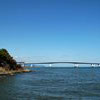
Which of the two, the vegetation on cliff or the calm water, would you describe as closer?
the calm water

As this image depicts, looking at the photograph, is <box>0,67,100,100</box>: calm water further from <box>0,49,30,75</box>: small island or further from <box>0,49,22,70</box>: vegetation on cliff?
<box>0,49,22,70</box>: vegetation on cliff

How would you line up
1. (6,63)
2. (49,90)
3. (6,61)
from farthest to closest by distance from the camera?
(6,61) → (6,63) → (49,90)

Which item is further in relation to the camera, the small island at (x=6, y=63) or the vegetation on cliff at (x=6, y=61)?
the vegetation on cliff at (x=6, y=61)

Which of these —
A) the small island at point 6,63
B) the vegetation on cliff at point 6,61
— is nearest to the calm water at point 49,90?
the small island at point 6,63

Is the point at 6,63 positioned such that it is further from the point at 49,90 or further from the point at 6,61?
the point at 49,90

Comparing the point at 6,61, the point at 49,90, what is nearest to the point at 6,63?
the point at 6,61

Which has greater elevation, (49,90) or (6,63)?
(6,63)

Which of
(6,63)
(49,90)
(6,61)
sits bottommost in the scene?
(49,90)

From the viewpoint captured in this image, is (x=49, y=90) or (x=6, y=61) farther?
(x=6, y=61)

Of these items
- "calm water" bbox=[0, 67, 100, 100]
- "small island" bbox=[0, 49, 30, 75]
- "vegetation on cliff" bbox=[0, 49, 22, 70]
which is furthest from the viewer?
"vegetation on cliff" bbox=[0, 49, 22, 70]

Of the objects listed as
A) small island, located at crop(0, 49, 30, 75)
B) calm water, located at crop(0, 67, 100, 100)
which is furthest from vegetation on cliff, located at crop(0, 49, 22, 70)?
calm water, located at crop(0, 67, 100, 100)

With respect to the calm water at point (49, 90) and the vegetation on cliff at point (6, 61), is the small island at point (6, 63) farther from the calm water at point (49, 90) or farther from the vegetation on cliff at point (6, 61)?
the calm water at point (49, 90)

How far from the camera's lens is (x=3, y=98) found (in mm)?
38406

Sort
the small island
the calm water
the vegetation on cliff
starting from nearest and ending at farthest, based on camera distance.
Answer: the calm water
the small island
the vegetation on cliff
